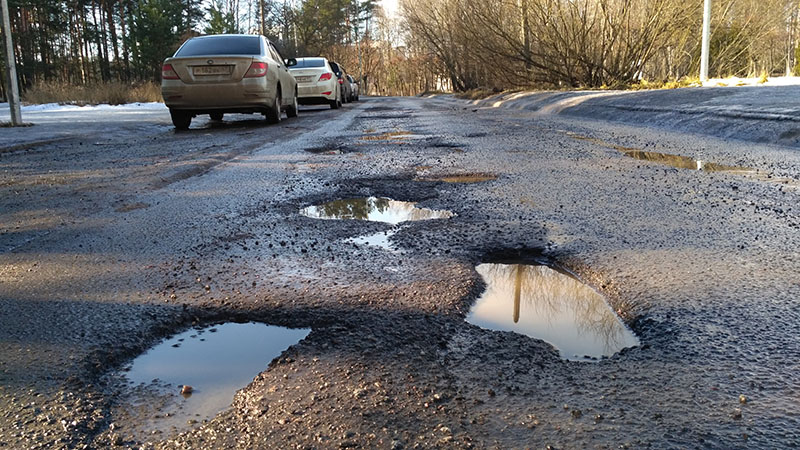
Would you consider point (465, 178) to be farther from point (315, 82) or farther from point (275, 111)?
point (315, 82)

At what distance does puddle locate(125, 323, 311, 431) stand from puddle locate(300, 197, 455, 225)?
153cm

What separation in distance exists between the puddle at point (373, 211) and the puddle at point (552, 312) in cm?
98

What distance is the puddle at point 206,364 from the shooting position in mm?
1414

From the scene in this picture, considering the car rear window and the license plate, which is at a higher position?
the car rear window

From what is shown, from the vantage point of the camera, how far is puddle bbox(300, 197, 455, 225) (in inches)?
134

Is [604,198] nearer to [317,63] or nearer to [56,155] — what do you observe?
[56,155]

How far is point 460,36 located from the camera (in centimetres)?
2438

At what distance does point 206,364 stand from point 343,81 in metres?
22.8

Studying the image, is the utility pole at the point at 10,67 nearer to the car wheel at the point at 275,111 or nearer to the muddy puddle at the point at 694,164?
the car wheel at the point at 275,111

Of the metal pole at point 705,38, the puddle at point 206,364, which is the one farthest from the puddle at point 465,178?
the metal pole at point 705,38

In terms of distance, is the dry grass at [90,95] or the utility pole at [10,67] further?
the dry grass at [90,95]

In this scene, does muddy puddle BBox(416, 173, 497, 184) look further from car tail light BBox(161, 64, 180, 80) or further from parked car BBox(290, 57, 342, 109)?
parked car BBox(290, 57, 342, 109)

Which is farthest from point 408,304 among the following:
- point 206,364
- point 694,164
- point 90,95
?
point 90,95

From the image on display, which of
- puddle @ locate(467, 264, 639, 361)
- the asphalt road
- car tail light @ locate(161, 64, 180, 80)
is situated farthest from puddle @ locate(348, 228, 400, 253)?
car tail light @ locate(161, 64, 180, 80)
